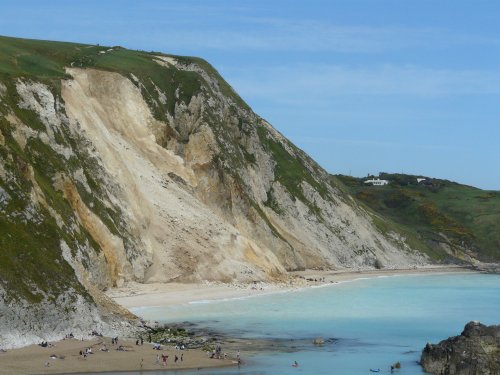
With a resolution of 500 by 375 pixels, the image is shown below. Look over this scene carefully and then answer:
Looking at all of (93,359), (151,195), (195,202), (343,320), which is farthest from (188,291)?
(93,359)

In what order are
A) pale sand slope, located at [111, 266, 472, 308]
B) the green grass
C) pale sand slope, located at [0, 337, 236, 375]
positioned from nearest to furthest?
pale sand slope, located at [0, 337, 236, 375], pale sand slope, located at [111, 266, 472, 308], the green grass

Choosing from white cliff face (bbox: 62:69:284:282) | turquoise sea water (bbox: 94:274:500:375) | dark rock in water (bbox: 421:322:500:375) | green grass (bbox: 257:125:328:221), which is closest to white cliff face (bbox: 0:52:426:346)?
white cliff face (bbox: 62:69:284:282)

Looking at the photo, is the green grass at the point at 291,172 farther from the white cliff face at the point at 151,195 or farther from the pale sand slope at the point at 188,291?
the white cliff face at the point at 151,195

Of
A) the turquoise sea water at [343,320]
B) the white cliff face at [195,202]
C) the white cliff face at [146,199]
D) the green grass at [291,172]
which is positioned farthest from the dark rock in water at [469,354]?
the green grass at [291,172]

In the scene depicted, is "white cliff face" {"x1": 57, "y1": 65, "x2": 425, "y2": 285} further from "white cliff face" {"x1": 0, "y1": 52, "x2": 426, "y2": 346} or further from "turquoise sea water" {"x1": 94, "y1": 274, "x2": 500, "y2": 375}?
"turquoise sea water" {"x1": 94, "y1": 274, "x2": 500, "y2": 375}

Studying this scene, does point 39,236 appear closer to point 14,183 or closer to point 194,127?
point 14,183

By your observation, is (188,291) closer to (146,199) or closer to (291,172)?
(146,199)

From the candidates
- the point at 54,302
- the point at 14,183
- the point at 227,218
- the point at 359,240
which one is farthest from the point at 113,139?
the point at 359,240
